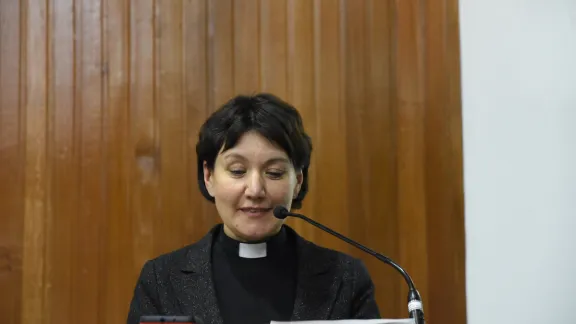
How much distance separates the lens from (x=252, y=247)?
4.42ft

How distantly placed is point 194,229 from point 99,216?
Result: 0.28 m

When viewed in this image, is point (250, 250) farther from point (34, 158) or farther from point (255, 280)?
point (34, 158)

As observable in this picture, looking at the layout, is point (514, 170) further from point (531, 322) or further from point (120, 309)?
point (120, 309)

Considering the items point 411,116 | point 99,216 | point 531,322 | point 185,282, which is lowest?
point 531,322

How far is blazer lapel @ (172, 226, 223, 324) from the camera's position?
1219 millimetres

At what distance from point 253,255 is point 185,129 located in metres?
0.55

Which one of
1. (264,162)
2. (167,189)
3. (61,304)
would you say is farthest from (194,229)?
(264,162)

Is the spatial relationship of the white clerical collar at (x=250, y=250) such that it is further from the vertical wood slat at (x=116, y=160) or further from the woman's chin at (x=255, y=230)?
the vertical wood slat at (x=116, y=160)

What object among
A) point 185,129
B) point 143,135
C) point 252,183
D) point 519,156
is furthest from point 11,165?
point 519,156

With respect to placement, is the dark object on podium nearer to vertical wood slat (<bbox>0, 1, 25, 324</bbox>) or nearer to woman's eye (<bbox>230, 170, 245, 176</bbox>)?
woman's eye (<bbox>230, 170, 245, 176</bbox>)

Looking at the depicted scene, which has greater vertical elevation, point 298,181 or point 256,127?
point 256,127

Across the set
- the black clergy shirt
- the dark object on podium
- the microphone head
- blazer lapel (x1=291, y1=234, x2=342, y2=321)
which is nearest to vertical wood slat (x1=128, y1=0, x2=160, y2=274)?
the black clergy shirt

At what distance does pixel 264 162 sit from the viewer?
3.93ft

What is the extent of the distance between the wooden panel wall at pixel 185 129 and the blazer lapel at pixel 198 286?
41cm
